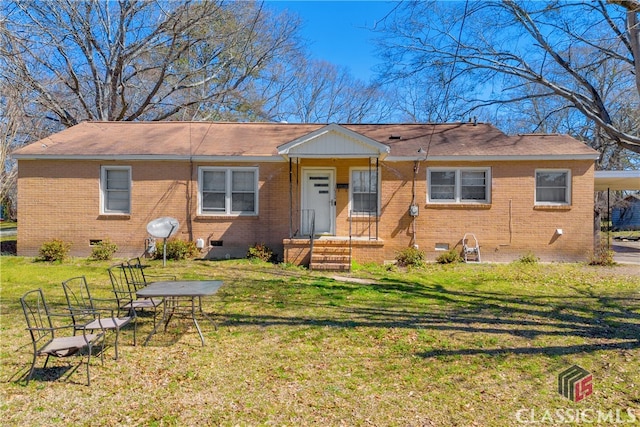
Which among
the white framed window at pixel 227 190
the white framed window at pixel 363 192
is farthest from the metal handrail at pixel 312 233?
the white framed window at pixel 227 190

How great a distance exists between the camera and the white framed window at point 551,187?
11773 mm

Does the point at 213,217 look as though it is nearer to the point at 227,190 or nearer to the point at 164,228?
the point at 227,190

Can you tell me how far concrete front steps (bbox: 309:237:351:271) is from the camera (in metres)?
10.3

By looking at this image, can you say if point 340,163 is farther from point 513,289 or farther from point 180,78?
point 180,78

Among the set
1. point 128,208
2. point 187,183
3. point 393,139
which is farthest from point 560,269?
point 128,208

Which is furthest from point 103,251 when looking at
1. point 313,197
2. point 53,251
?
point 313,197

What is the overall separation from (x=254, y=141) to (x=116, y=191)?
16.5 ft

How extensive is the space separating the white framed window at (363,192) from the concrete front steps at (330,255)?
5.36ft

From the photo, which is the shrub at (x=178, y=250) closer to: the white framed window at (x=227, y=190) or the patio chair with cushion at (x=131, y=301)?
the white framed window at (x=227, y=190)

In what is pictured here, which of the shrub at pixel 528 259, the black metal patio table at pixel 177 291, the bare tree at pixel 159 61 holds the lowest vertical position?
the shrub at pixel 528 259

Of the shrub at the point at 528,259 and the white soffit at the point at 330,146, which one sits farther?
the shrub at the point at 528,259

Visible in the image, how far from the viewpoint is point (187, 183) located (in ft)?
39.5

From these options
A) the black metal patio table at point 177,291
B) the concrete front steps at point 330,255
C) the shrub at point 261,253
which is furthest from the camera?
the shrub at point 261,253

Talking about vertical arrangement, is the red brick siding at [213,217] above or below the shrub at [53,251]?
above
